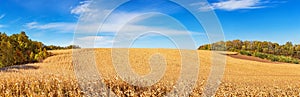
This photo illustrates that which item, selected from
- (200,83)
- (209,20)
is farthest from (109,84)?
(209,20)

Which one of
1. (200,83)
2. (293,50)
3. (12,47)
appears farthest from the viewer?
(293,50)

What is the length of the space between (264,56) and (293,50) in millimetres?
19859

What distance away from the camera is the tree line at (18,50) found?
1088 inches

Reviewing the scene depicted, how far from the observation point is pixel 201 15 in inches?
315

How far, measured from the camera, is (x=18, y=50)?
95.1 ft

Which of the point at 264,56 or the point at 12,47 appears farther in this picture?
the point at 264,56

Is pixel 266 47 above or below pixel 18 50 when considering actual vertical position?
above

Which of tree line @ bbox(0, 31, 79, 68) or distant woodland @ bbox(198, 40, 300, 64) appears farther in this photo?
distant woodland @ bbox(198, 40, 300, 64)

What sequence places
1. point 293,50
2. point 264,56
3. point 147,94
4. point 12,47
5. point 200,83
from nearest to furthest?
point 147,94, point 200,83, point 12,47, point 264,56, point 293,50

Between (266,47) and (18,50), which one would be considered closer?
(18,50)

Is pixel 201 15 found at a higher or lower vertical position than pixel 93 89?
higher

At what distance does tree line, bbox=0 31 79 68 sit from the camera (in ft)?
90.6

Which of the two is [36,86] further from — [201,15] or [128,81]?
[201,15]

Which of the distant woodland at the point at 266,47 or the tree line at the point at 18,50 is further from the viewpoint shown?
the distant woodland at the point at 266,47
